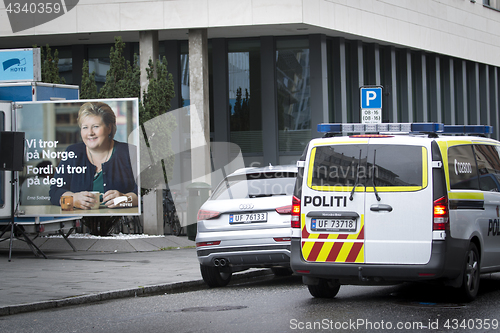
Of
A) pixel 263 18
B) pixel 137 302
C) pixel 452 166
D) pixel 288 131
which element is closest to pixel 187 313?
pixel 137 302

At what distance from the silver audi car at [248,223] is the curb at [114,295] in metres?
0.39

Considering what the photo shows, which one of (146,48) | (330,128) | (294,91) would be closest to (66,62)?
(146,48)

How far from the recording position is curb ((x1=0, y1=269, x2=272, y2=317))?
26.1 ft

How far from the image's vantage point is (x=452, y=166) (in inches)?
293

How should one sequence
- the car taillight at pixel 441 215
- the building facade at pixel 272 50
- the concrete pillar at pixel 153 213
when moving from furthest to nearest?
the building facade at pixel 272 50 < the concrete pillar at pixel 153 213 < the car taillight at pixel 441 215

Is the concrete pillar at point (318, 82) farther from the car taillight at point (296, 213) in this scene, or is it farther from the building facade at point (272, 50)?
the car taillight at point (296, 213)

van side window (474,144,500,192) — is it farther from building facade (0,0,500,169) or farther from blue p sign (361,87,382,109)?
building facade (0,0,500,169)

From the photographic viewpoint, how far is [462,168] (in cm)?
765

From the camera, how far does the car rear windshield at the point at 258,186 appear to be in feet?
31.1

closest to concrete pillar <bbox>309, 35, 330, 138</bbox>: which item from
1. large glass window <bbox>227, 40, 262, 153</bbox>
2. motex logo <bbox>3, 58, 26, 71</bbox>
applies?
large glass window <bbox>227, 40, 262, 153</bbox>

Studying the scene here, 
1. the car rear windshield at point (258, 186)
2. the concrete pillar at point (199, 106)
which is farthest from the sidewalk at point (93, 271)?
the concrete pillar at point (199, 106)

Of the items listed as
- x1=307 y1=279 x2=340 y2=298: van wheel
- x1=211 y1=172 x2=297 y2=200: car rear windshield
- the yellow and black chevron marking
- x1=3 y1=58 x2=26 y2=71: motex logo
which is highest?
x1=3 y1=58 x2=26 y2=71: motex logo

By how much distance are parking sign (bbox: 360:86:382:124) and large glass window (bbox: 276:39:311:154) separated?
10816 millimetres

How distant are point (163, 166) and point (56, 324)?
35.8 ft
